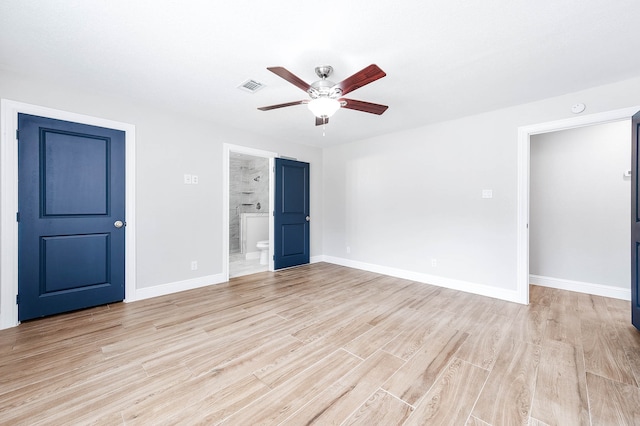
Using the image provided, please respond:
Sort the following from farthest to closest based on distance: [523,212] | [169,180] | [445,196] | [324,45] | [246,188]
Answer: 1. [246,188]
2. [445,196]
3. [169,180]
4. [523,212]
5. [324,45]

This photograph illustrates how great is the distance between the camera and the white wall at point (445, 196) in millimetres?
3229

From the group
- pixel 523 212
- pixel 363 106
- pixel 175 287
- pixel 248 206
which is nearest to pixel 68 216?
pixel 175 287

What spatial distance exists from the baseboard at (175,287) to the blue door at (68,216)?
214 mm

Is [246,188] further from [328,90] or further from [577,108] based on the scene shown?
[577,108]

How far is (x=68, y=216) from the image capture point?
2803mm

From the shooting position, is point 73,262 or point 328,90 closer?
point 328,90

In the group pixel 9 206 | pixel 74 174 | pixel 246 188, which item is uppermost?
pixel 246 188

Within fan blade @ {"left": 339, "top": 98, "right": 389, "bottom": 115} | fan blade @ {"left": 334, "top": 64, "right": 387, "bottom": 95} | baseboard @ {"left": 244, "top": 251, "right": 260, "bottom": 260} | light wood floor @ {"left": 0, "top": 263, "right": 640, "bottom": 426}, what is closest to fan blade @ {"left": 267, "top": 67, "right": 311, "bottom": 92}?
fan blade @ {"left": 334, "top": 64, "right": 387, "bottom": 95}

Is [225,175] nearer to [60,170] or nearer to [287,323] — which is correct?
[60,170]

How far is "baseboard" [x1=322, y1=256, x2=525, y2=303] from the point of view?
3.29 meters

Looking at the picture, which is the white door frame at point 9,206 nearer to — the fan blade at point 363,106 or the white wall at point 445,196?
the fan blade at point 363,106

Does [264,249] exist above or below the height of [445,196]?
below

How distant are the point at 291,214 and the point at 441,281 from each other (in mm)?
2783

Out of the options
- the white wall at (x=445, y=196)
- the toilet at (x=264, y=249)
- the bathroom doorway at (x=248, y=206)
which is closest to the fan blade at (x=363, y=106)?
the white wall at (x=445, y=196)
